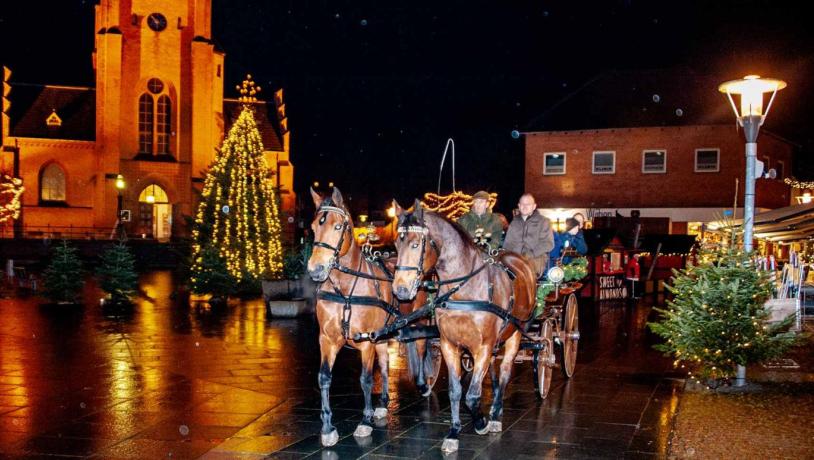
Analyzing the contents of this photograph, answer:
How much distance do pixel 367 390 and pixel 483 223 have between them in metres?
2.77

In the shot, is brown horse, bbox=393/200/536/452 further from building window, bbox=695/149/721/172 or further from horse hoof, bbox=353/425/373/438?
building window, bbox=695/149/721/172

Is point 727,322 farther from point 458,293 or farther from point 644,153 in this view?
point 644,153

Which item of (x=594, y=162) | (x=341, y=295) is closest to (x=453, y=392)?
(x=341, y=295)

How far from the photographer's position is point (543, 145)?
1454 inches

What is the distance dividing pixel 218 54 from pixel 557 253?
1779 inches

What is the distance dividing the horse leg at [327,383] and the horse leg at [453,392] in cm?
107

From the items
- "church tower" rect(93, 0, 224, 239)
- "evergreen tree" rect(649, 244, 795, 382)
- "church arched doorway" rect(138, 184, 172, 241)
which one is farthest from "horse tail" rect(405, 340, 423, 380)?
"church arched doorway" rect(138, 184, 172, 241)

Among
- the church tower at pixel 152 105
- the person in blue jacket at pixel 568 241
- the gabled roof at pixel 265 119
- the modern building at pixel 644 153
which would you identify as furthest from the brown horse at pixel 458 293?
the gabled roof at pixel 265 119

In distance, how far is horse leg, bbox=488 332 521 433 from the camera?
25.2 feet

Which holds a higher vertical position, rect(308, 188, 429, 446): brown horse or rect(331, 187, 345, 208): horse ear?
rect(331, 187, 345, 208): horse ear

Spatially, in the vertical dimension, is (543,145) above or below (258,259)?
above

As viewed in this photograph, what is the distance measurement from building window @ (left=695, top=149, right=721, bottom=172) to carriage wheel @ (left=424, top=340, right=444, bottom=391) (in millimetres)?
28540

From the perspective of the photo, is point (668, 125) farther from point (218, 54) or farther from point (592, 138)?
point (218, 54)

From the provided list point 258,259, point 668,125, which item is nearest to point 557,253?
point 258,259
